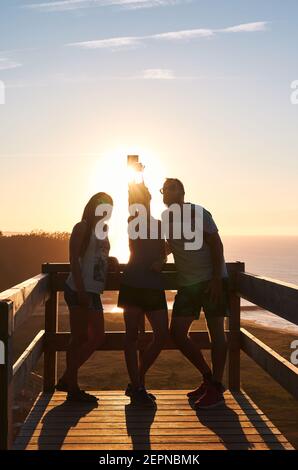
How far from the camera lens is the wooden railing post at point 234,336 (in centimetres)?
561

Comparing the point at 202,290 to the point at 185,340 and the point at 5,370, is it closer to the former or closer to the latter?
the point at 185,340

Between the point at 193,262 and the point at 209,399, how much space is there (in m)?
1.17

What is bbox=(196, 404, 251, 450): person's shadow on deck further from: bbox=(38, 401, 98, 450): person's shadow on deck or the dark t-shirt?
the dark t-shirt

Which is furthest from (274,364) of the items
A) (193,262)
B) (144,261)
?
(144,261)

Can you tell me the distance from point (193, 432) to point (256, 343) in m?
1.10

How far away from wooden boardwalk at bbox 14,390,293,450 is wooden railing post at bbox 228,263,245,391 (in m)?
0.37

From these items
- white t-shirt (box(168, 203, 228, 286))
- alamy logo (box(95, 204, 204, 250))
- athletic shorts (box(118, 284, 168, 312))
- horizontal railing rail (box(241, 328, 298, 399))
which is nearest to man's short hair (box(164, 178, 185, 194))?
alamy logo (box(95, 204, 204, 250))

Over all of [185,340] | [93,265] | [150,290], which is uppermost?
[93,265]

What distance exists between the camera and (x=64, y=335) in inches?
220

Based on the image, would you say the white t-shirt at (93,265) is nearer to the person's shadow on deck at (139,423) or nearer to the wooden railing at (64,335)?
the wooden railing at (64,335)

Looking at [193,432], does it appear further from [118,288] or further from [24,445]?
[118,288]

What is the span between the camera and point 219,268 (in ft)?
15.6

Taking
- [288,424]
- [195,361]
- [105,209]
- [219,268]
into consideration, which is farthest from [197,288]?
[288,424]

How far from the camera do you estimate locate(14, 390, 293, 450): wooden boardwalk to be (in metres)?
4.04
